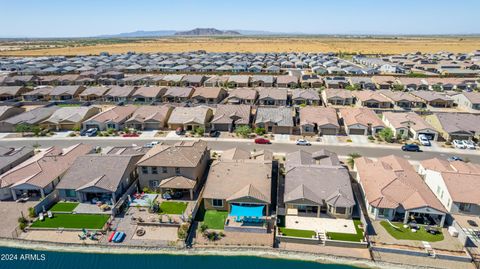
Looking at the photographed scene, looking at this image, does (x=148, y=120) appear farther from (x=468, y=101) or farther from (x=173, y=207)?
(x=468, y=101)

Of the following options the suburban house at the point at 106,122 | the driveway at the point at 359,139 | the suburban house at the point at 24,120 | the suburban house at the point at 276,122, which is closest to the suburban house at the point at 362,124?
the driveway at the point at 359,139

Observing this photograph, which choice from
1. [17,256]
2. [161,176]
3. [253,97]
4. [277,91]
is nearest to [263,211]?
[161,176]

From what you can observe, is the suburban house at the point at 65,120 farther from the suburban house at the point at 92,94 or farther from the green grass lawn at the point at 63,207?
the green grass lawn at the point at 63,207

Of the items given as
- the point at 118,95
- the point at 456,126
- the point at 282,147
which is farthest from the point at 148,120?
the point at 456,126

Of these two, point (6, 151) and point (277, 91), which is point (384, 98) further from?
point (6, 151)

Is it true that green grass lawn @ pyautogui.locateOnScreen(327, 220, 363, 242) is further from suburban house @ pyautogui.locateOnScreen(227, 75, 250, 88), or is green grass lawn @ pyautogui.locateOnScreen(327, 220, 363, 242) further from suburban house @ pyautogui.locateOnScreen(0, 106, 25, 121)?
suburban house @ pyautogui.locateOnScreen(227, 75, 250, 88)

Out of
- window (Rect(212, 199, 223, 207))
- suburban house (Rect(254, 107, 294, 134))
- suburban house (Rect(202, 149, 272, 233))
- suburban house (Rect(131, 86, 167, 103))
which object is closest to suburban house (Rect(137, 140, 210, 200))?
suburban house (Rect(202, 149, 272, 233))
